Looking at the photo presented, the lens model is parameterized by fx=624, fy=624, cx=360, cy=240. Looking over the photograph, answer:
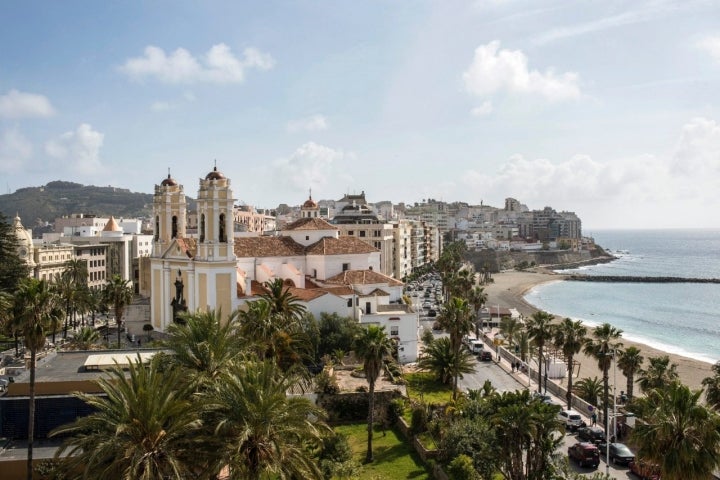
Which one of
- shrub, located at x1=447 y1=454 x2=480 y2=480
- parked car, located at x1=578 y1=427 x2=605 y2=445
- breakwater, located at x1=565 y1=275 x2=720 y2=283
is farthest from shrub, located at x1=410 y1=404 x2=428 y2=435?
breakwater, located at x1=565 y1=275 x2=720 y2=283

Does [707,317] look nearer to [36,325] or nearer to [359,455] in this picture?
[359,455]

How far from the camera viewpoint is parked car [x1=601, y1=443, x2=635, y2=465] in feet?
88.8

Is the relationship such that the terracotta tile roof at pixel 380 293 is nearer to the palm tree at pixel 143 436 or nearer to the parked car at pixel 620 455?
the parked car at pixel 620 455

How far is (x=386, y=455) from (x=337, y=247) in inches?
1075

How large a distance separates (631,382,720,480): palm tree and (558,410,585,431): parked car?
607 inches

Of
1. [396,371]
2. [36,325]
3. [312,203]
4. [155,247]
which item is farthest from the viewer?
[312,203]

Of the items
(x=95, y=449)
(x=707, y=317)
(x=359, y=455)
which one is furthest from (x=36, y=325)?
(x=707, y=317)

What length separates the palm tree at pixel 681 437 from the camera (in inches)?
653

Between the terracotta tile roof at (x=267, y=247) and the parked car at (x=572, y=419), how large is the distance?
89.2 feet

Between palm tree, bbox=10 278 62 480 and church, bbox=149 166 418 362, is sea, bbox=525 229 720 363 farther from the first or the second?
palm tree, bbox=10 278 62 480

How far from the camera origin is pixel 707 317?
91.3 meters

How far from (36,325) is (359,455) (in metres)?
14.8

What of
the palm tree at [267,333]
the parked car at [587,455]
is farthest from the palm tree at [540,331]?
the palm tree at [267,333]

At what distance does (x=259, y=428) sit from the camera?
15.7 meters
